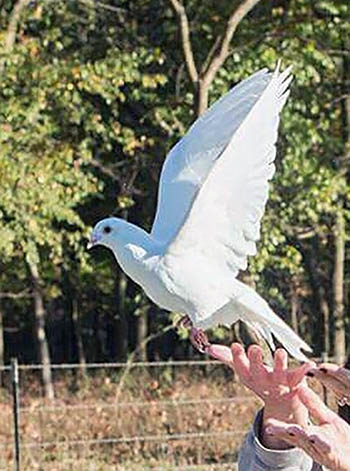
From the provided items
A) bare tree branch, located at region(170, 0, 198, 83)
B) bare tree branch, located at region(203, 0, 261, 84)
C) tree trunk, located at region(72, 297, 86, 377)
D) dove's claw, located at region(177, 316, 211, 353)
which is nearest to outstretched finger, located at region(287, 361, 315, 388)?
dove's claw, located at region(177, 316, 211, 353)

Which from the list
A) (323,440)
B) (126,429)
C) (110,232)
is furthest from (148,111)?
(323,440)

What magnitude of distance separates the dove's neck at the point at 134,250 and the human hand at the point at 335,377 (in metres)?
1.09

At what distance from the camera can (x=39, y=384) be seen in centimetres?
1404

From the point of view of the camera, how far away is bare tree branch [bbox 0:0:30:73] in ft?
34.0

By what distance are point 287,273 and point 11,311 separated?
8751mm

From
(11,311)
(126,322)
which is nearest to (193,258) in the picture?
(126,322)

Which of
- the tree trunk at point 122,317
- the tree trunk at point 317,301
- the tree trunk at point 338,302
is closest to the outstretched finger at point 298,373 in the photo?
the tree trunk at point 338,302

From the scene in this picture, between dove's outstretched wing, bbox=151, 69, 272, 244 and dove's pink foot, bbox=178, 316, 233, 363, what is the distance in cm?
35

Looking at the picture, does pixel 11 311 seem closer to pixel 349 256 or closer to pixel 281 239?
pixel 349 256

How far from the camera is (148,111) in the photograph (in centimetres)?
1192

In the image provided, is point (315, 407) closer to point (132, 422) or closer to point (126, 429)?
point (126, 429)

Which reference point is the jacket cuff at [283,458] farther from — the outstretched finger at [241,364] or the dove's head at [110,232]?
the dove's head at [110,232]

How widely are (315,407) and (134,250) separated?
1060mm

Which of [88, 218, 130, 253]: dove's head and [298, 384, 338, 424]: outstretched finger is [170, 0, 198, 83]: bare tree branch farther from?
[298, 384, 338, 424]: outstretched finger
